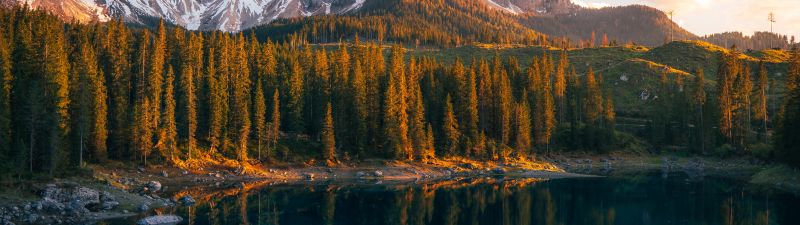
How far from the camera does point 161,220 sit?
42.7m

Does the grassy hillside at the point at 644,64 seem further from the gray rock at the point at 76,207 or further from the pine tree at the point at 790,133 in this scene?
the gray rock at the point at 76,207

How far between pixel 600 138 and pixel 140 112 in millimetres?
75482

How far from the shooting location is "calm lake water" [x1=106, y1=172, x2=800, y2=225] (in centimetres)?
4666

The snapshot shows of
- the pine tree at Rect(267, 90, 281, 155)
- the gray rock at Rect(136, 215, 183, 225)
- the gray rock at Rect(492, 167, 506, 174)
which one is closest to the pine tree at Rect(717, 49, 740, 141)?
the gray rock at Rect(492, 167, 506, 174)

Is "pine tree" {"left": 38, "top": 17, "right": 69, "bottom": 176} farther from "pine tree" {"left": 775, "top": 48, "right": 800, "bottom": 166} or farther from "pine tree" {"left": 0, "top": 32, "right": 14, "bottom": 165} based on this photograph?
"pine tree" {"left": 775, "top": 48, "right": 800, "bottom": 166}

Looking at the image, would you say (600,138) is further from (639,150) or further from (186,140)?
(186,140)

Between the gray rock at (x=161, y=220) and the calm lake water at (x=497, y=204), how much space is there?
88cm

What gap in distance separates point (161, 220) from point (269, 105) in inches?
2106

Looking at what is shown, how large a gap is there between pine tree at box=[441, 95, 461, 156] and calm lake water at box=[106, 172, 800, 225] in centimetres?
1982

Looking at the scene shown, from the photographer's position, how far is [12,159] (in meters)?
52.8

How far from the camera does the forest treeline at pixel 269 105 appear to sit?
62656 mm

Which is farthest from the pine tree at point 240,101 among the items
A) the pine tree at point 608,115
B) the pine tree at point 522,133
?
the pine tree at point 608,115

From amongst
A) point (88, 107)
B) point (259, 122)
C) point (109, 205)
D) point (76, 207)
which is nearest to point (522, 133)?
point (259, 122)

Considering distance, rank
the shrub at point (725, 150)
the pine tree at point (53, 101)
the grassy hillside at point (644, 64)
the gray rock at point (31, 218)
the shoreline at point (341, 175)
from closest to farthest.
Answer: the gray rock at point (31, 218), the shoreline at point (341, 175), the pine tree at point (53, 101), the shrub at point (725, 150), the grassy hillside at point (644, 64)
